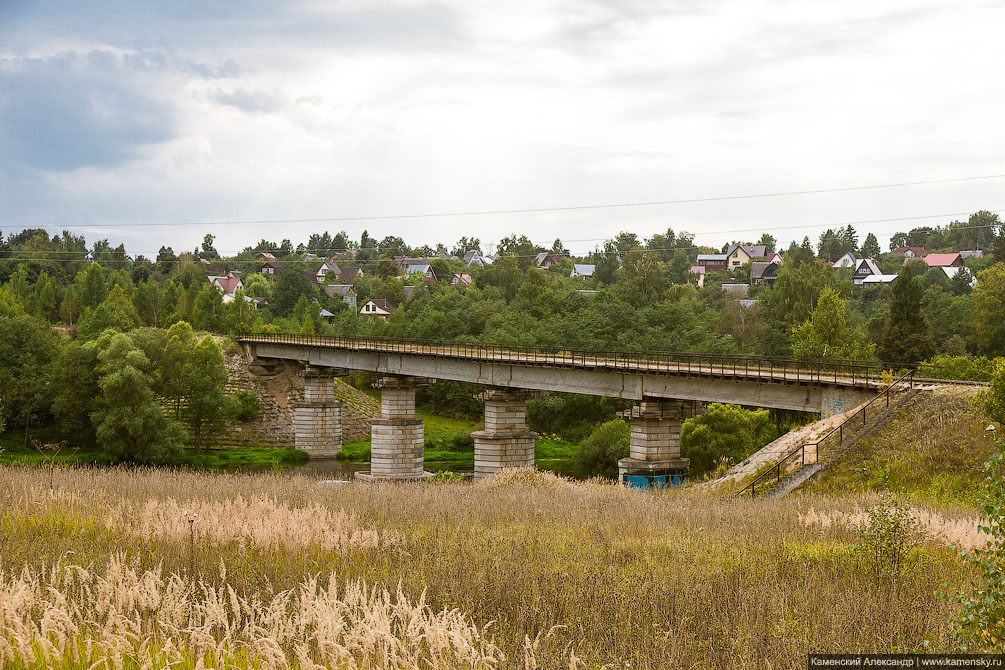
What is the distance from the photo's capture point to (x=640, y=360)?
178ft

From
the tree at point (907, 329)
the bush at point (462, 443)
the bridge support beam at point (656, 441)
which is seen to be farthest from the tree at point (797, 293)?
the bridge support beam at point (656, 441)

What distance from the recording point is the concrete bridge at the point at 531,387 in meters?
43.4

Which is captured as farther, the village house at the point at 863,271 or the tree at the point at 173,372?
the village house at the point at 863,271

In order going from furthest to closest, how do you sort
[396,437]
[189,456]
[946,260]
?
[946,260]
[189,456]
[396,437]

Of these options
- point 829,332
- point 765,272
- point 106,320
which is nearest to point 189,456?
point 106,320

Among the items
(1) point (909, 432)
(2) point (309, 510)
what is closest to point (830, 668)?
(2) point (309, 510)

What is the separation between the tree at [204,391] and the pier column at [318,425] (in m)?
6.85

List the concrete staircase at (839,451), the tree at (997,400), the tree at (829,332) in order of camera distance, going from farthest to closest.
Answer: the tree at (829,332), the concrete staircase at (839,451), the tree at (997,400)

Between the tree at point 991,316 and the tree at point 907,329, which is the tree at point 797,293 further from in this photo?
the tree at point 907,329

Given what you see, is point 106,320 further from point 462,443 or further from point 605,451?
point 605,451

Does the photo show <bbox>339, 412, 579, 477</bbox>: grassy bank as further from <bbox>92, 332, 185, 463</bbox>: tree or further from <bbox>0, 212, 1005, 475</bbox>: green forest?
<bbox>92, 332, 185, 463</bbox>: tree

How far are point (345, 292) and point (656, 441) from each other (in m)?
147

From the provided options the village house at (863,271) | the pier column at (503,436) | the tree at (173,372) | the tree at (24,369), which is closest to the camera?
the pier column at (503,436)

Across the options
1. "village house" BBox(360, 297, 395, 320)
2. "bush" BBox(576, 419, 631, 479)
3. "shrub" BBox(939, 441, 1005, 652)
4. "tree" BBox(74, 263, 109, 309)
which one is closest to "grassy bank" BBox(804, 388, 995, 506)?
"shrub" BBox(939, 441, 1005, 652)
